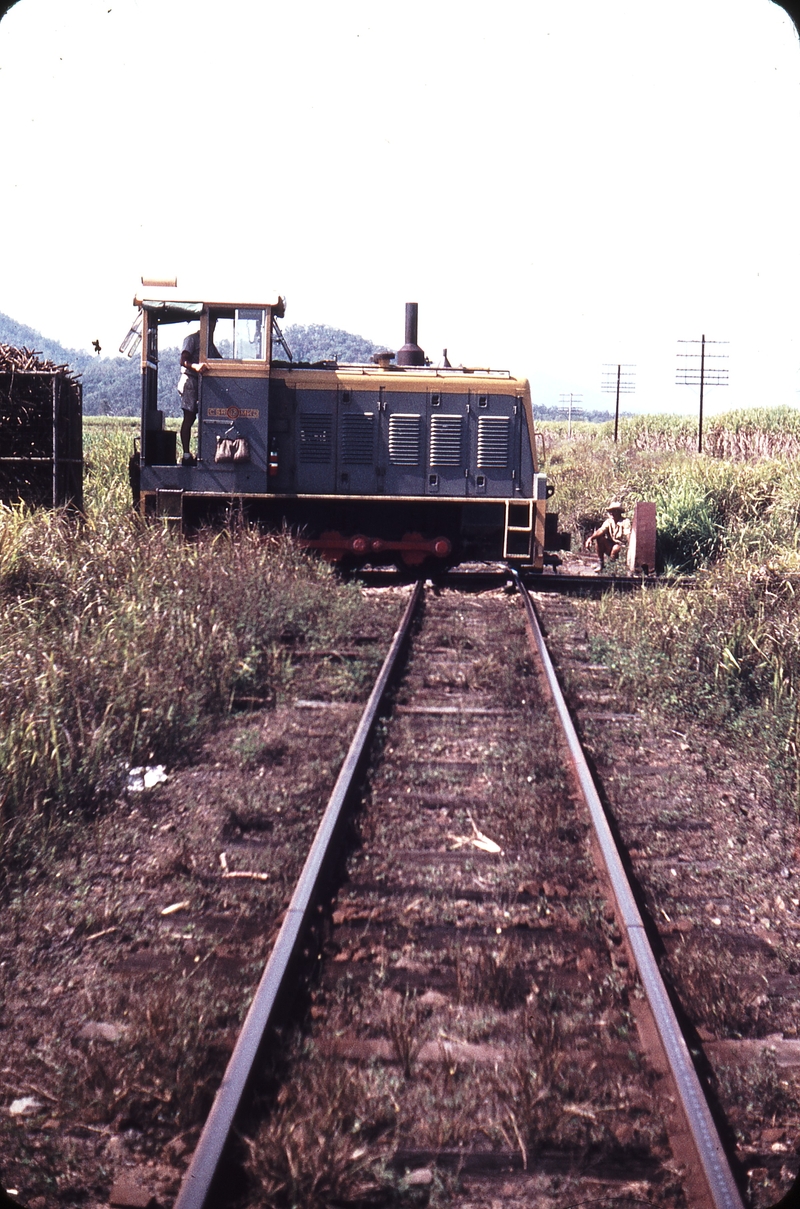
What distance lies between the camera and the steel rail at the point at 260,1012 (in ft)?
7.36

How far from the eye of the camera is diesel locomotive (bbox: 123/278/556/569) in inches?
463

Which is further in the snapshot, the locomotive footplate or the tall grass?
the tall grass

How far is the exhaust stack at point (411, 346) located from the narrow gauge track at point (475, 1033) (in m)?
9.58

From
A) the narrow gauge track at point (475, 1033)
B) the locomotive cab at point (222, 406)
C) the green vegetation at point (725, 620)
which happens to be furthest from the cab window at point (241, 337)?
the narrow gauge track at point (475, 1033)

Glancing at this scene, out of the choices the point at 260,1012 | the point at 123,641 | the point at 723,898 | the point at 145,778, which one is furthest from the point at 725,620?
the point at 260,1012

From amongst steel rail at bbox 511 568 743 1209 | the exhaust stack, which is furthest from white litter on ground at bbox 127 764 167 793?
the exhaust stack

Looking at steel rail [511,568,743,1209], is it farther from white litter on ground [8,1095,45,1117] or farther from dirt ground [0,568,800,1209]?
white litter on ground [8,1095,45,1117]

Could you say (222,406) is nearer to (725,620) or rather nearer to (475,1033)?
(725,620)

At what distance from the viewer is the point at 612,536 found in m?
15.0

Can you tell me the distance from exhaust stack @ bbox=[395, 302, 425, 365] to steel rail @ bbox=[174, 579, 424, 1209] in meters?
9.29

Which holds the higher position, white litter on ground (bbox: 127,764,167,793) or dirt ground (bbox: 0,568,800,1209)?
white litter on ground (bbox: 127,764,167,793)

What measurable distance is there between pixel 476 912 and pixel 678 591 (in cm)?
649

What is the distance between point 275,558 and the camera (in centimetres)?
1053

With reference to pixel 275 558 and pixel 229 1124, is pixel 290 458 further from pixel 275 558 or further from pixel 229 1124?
pixel 229 1124
